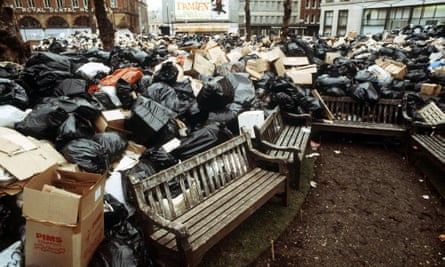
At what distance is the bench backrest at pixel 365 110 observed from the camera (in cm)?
491

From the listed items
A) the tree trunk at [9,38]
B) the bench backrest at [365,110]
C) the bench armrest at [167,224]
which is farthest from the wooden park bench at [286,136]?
the tree trunk at [9,38]

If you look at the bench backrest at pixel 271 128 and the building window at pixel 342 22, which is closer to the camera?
the bench backrest at pixel 271 128

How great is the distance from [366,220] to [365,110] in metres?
2.62

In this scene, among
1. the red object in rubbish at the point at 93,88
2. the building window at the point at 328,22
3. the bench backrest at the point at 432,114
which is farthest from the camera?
the building window at the point at 328,22

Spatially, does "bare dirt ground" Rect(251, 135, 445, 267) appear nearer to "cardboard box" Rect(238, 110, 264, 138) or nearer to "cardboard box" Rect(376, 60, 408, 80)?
"cardboard box" Rect(238, 110, 264, 138)

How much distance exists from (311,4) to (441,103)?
52.6 m

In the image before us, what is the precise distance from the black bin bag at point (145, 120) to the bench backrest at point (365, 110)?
3.32m

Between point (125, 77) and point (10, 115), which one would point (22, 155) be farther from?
point (125, 77)

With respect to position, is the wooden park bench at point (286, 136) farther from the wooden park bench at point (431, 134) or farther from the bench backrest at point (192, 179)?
the wooden park bench at point (431, 134)

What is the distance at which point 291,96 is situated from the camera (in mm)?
4676

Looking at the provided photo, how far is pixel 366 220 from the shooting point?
3.11m

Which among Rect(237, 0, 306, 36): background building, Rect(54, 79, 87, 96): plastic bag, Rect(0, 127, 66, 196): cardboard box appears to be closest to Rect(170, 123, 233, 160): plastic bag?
Rect(0, 127, 66, 196): cardboard box

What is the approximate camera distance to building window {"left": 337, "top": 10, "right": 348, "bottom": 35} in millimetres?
31703

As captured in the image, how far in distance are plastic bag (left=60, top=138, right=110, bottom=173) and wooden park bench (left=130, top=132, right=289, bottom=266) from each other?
662 mm
